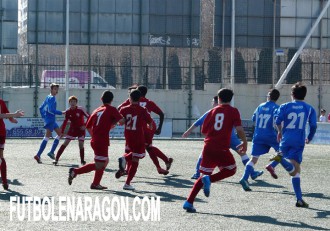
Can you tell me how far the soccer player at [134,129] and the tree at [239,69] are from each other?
31.3 meters

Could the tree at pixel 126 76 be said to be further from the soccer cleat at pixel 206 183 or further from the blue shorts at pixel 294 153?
the soccer cleat at pixel 206 183

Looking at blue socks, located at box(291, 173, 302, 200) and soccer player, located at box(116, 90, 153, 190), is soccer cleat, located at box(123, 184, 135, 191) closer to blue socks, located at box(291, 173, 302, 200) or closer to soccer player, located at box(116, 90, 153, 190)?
soccer player, located at box(116, 90, 153, 190)


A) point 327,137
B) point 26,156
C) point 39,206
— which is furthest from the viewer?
point 327,137

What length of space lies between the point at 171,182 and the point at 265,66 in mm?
30512

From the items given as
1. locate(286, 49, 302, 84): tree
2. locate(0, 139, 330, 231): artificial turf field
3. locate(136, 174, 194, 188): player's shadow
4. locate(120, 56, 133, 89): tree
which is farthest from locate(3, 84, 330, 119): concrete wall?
locate(136, 174, 194, 188): player's shadow

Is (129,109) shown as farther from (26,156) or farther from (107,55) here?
(107,55)

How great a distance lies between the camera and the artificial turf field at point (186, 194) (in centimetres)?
1034

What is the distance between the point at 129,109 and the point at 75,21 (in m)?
29.5

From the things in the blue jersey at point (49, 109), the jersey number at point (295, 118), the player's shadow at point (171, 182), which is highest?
the jersey number at point (295, 118)

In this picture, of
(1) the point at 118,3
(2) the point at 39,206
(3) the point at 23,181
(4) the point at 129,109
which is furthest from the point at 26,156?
→ (1) the point at 118,3

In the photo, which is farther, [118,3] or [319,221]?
[118,3]

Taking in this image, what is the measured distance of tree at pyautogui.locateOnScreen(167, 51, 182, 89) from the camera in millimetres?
45188

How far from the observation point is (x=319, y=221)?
36.0ft

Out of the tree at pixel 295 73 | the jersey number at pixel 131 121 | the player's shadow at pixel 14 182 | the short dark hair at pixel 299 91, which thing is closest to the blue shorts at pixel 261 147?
the jersey number at pixel 131 121
